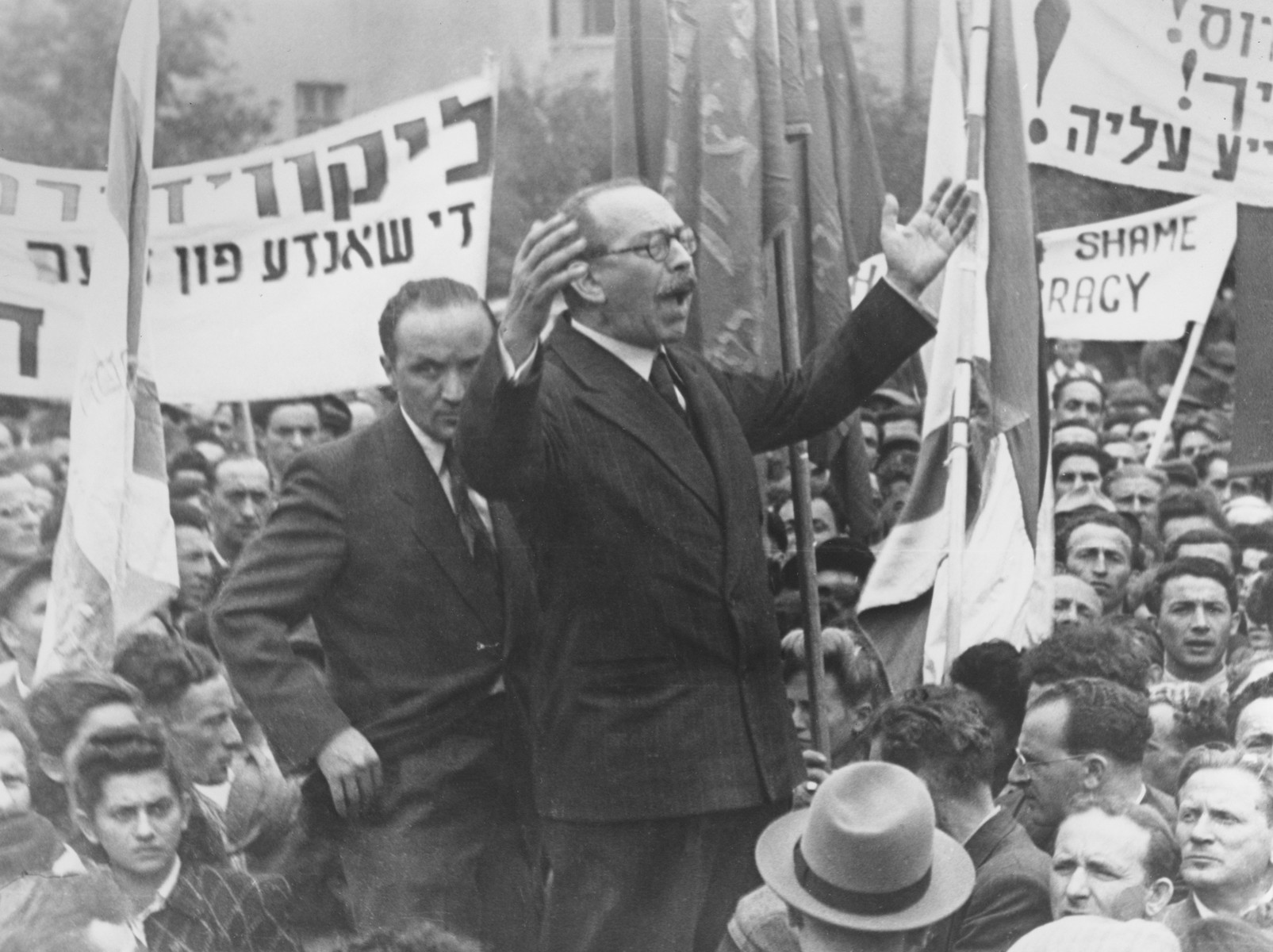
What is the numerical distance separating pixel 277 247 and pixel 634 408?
103 centimetres

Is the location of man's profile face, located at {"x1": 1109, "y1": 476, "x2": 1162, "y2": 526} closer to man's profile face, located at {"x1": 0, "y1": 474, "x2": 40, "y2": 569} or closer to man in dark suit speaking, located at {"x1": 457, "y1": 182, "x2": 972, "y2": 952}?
man in dark suit speaking, located at {"x1": 457, "y1": 182, "x2": 972, "y2": 952}

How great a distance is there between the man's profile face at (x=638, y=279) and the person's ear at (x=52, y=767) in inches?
69.9

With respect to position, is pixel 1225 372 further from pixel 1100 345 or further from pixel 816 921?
pixel 816 921

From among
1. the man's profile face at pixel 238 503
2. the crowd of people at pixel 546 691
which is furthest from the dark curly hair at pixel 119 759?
the man's profile face at pixel 238 503

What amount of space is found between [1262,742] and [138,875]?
9.80 feet

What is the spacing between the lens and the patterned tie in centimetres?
530

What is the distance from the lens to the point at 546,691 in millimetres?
5250

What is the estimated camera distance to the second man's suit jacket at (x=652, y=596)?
5121mm

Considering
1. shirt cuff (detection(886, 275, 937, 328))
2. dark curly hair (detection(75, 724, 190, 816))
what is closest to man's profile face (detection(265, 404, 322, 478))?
dark curly hair (detection(75, 724, 190, 816))

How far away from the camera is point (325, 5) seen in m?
5.38

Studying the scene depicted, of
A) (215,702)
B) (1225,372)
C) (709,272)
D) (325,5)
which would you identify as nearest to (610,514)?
(709,272)

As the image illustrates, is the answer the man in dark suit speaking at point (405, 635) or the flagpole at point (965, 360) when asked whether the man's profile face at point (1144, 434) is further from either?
the man in dark suit speaking at point (405, 635)

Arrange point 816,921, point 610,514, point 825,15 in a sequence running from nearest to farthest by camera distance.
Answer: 1. point 816,921
2. point 610,514
3. point 825,15

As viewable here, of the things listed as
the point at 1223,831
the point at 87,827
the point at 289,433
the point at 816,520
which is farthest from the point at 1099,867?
the point at 87,827
